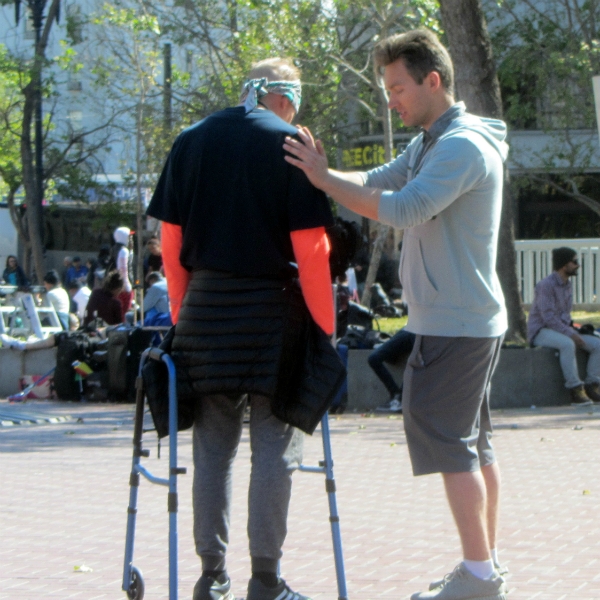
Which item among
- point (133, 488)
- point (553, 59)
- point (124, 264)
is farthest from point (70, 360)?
point (553, 59)

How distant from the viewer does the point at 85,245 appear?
39781 mm

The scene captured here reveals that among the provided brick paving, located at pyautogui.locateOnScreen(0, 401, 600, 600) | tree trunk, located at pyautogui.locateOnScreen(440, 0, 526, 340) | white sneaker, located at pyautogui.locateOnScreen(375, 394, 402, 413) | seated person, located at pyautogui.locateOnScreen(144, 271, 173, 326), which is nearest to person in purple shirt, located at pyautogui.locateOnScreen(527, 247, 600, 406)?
white sneaker, located at pyautogui.locateOnScreen(375, 394, 402, 413)

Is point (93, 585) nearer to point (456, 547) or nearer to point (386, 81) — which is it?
point (456, 547)

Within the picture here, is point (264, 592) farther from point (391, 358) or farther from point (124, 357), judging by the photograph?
point (124, 357)

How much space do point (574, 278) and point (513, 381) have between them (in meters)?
11.4

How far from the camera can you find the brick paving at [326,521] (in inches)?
187

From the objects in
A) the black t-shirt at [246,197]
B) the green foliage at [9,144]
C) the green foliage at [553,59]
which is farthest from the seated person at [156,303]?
the green foliage at [9,144]

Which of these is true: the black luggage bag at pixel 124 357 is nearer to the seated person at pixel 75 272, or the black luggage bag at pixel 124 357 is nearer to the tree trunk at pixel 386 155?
the tree trunk at pixel 386 155

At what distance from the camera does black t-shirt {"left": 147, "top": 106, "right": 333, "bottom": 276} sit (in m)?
3.98

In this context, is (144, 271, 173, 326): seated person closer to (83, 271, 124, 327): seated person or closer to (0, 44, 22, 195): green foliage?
(83, 271, 124, 327): seated person

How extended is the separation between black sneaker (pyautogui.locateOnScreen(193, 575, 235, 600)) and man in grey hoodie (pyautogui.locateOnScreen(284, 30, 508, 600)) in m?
0.76

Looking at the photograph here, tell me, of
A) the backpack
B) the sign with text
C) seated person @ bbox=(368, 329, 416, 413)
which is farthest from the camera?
the sign with text

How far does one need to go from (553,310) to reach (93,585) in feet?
26.6

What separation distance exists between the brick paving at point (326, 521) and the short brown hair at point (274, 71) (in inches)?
77.0
